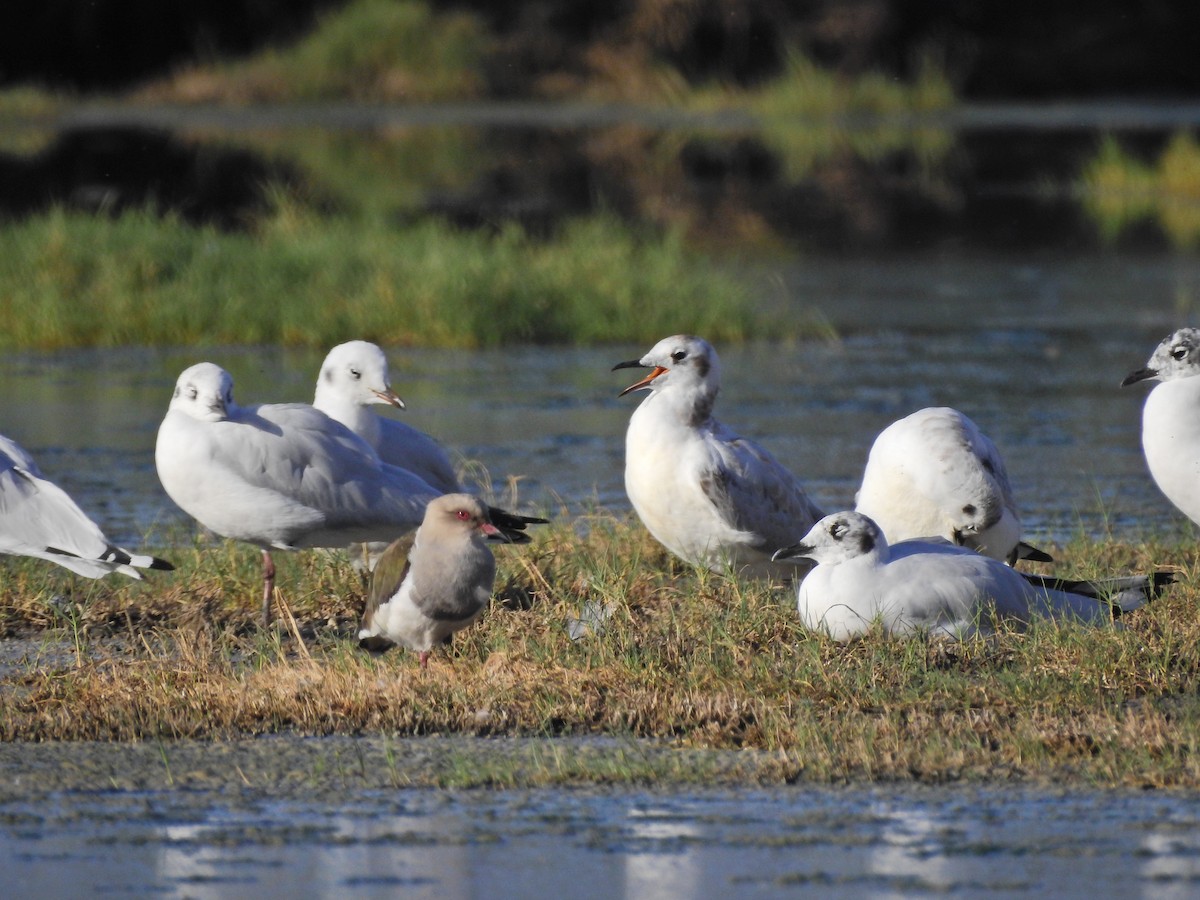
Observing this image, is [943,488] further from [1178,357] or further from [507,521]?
[507,521]

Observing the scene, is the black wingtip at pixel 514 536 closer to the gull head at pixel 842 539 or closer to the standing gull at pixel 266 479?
the standing gull at pixel 266 479

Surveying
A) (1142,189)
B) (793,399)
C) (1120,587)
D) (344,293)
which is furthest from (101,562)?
(1142,189)

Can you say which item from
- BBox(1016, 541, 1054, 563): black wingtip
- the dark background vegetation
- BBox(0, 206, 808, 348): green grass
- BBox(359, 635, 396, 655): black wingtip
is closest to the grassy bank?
BBox(359, 635, 396, 655): black wingtip

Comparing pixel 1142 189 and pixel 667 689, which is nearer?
pixel 667 689

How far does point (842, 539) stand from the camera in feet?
22.2

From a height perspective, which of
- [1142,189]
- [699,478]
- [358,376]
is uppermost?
[1142,189]

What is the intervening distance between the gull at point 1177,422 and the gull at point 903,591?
2.50 feet

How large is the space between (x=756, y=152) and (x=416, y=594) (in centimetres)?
2914

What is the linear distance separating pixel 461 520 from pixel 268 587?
113 centimetres

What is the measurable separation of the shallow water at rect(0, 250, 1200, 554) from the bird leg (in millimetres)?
1869

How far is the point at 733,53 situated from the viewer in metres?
45.9

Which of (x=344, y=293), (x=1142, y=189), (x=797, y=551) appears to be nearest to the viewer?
(x=797, y=551)

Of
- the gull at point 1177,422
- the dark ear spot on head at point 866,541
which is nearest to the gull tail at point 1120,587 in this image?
the gull at point 1177,422

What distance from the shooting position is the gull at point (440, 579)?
6.48m
